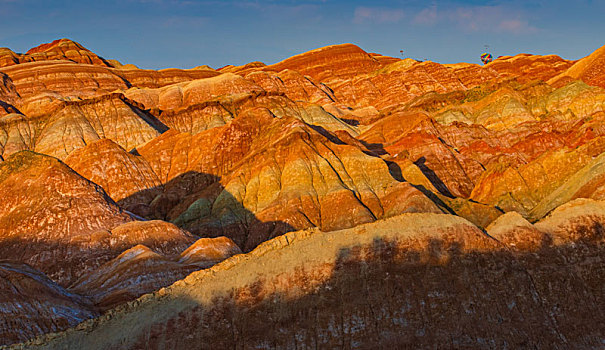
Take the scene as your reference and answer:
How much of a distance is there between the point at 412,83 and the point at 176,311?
170862 mm

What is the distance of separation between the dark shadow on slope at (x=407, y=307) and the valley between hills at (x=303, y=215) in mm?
81

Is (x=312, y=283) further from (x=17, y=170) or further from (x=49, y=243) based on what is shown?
(x=17, y=170)

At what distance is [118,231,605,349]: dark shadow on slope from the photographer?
2906 centimetres

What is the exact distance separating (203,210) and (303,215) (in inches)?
765

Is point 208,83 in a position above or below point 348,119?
above

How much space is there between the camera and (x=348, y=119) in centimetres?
17150

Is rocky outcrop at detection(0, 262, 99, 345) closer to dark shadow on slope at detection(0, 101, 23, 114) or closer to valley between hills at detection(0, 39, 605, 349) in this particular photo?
valley between hills at detection(0, 39, 605, 349)

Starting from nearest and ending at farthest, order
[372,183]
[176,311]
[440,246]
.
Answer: [176,311]
[440,246]
[372,183]

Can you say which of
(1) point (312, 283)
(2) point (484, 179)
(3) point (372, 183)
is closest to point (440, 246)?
(1) point (312, 283)

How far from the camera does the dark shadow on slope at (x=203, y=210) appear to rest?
280ft

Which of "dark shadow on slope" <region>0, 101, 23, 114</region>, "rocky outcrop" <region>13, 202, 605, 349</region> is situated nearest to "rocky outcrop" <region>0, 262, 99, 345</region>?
"rocky outcrop" <region>13, 202, 605, 349</region>

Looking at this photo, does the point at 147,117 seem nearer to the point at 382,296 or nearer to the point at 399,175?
the point at 399,175

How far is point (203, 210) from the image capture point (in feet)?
314

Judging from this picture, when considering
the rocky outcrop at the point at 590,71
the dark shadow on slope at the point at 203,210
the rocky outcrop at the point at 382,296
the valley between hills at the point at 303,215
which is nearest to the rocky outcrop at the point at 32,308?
the valley between hills at the point at 303,215
